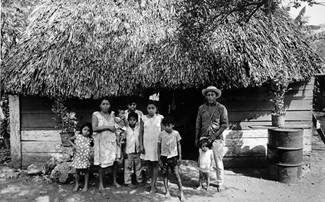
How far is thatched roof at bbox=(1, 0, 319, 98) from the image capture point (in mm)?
6055

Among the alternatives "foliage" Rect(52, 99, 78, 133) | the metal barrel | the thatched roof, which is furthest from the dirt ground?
the thatched roof

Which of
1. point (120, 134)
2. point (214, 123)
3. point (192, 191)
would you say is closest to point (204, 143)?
point (214, 123)

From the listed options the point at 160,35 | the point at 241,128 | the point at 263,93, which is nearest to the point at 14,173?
the point at 160,35

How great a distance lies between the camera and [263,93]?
665 cm

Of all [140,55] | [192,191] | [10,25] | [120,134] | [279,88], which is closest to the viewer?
[192,191]

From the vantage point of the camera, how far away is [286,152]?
5.68 m

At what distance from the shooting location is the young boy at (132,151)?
5.46m

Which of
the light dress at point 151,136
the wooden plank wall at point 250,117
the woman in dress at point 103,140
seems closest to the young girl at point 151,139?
the light dress at point 151,136

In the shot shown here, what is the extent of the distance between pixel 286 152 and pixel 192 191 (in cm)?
193

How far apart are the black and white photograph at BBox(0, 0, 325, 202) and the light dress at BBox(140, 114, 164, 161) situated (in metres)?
0.02

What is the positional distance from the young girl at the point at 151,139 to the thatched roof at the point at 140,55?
96 cm

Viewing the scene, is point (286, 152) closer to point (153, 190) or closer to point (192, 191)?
point (192, 191)

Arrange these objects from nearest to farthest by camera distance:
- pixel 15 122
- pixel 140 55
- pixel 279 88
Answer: pixel 279 88 → pixel 140 55 → pixel 15 122

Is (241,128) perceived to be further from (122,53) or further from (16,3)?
(16,3)
